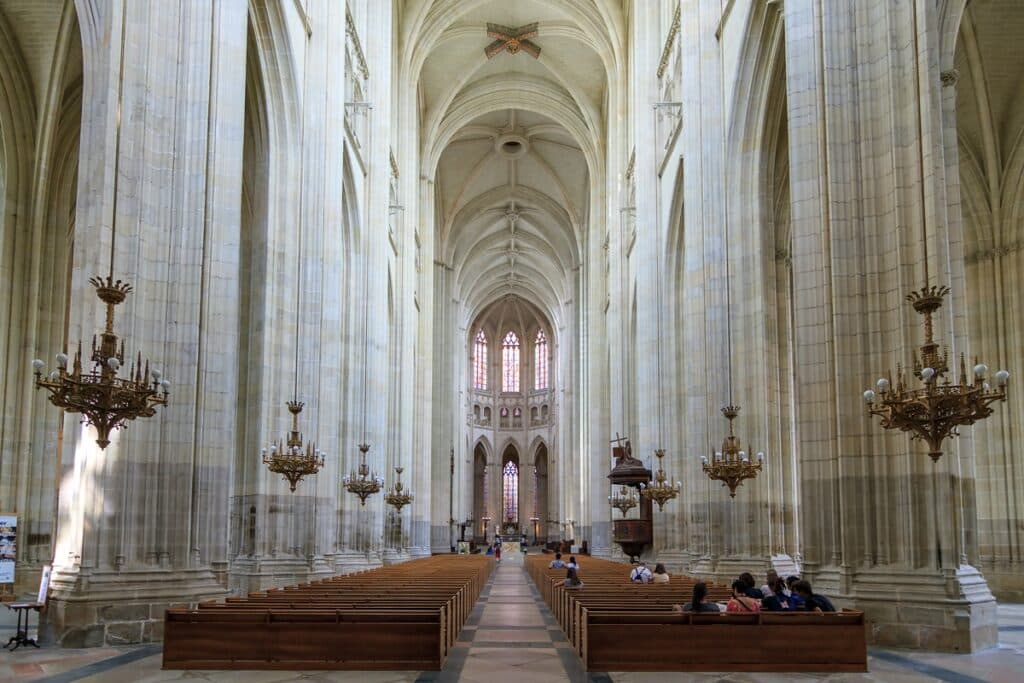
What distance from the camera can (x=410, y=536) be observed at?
39.9 meters

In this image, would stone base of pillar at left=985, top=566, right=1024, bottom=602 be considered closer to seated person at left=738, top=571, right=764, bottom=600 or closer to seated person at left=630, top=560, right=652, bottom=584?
seated person at left=630, top=560, right=652, bottom=584

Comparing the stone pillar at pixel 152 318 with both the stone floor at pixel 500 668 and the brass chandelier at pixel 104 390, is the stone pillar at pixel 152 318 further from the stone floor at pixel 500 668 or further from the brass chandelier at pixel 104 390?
the brass chandelier at pixel 104 390

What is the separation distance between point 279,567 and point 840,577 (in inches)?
414

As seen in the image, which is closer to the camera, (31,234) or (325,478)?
(325,478)

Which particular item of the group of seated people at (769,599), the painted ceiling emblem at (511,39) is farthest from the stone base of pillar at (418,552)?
the group of seated people at (769,599)

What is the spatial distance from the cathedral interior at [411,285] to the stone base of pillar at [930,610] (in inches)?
1.4

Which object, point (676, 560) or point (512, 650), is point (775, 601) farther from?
point (676, 560)

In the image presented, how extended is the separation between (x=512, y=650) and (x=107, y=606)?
15.6 feet

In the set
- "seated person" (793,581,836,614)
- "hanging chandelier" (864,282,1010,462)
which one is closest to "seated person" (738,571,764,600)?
"seated person" (793,581,836,614)

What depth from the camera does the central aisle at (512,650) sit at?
30.1 feet

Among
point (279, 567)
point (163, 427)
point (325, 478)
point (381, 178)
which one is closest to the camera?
point (163, 427)

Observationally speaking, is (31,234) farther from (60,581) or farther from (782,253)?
(782,253)

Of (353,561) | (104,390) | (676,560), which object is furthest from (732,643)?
(353,561)

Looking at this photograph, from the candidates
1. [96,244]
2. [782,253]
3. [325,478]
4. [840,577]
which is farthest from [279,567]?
[782,253]
